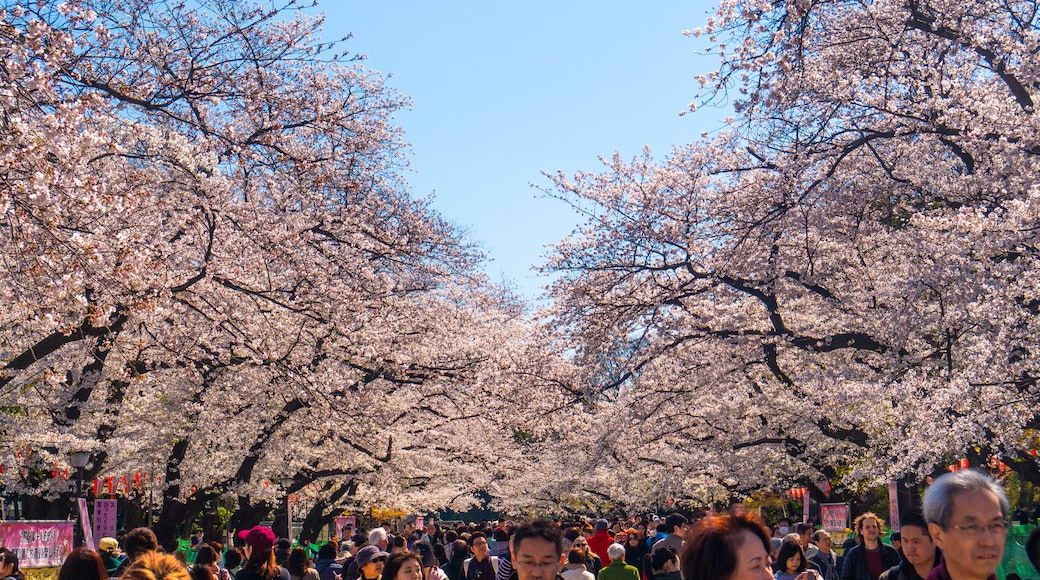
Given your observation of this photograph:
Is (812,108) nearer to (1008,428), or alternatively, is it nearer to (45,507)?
(1008,428)

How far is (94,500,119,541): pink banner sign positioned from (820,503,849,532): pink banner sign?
44.2 feet

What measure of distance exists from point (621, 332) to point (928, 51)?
24.3ft

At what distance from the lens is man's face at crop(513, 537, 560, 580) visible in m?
5.80

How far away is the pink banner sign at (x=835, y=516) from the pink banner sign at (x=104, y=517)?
13487 mm

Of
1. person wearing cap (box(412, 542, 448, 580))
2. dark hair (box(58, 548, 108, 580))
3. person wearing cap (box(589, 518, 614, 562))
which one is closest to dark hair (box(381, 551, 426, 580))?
person wearing cap (box(412, 542, 448, 580))

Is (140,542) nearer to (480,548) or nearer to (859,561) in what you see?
(480,548)

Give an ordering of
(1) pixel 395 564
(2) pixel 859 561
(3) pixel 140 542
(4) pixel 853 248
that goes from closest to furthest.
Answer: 1. (1) pixel 395 564
2. (3) pixel 140 542
3. (2) pixel 859 561
4. (4) pixel 853 248

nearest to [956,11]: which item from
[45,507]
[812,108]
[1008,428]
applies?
[812,108]

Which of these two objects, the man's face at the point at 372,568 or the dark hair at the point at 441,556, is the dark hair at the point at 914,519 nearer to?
the man's face at the point at 372,568

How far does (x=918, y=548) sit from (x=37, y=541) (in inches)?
454

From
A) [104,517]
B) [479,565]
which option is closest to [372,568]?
[479,565]

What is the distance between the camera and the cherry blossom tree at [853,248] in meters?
12.9

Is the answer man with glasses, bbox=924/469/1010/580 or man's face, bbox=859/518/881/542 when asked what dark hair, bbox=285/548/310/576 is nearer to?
man's face, bbox=859/518/881/542

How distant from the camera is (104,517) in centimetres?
1709
